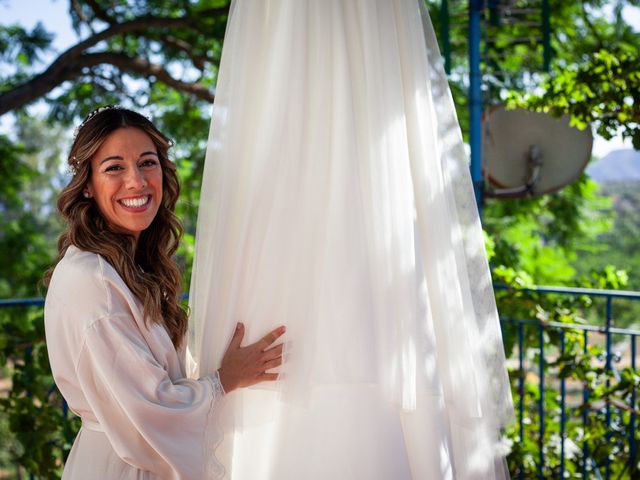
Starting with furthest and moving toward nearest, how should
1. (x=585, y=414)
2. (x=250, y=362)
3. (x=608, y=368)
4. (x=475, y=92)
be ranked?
(x=475, y=92)
(x=585, y=414)
(x=608, y=368)
(x=250, y=362)

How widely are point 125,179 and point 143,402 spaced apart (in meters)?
0.51

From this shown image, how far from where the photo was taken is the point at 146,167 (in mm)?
1545

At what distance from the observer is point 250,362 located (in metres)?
1.42

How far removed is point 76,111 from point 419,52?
5.86 meters

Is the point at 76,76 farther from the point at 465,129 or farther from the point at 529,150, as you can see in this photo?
the point at 465,129

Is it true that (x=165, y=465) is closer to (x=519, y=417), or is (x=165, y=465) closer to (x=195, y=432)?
(x=195, y=432)

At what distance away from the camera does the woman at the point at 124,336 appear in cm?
133

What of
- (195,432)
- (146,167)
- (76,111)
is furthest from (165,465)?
(76,111)

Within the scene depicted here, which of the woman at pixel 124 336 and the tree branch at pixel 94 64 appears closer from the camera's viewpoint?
the woman at pixel 124 336

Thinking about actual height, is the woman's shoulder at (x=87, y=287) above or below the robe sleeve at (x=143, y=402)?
above

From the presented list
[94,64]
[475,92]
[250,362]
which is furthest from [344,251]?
[94,64]

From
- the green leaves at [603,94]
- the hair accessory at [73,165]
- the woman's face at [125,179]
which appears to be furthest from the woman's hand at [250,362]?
the green leaves at [603,94]

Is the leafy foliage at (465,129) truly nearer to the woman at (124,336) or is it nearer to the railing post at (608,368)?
the railing post at (608,368)

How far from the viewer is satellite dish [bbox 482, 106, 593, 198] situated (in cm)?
333
